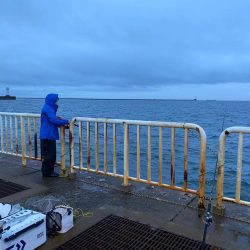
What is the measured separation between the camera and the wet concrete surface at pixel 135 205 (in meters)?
3.69

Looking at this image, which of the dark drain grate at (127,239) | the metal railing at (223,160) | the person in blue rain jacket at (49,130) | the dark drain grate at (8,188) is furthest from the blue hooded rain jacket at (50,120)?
the metal railing at (223,160)

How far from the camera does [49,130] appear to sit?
589cm

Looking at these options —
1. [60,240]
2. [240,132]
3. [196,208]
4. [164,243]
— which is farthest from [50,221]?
[240,132]

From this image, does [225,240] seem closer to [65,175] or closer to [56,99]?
[65,175]

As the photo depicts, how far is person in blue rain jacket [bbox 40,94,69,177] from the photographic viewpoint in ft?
18.9

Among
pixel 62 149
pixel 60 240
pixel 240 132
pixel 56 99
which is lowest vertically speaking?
pixel 60 240

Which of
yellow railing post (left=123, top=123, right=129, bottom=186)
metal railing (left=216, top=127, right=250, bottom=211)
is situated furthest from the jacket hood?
metal railing (left=216, top=127, right=250, bottom=211)

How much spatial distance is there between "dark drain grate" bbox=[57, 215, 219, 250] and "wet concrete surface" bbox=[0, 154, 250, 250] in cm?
12

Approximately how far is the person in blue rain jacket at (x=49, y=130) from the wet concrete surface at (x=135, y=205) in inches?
11.4

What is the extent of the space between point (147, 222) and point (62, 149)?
2.60 m

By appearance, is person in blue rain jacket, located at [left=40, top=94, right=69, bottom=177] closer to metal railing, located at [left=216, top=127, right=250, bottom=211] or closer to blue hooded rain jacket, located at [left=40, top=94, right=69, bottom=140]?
blue hooded rain jacket, located at [left=40, top=94, right=69, bottom=140]

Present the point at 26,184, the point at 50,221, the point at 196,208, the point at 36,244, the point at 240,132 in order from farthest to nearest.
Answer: the point at 26,184 → the point at 196,208 → the point at 240,132 → the point at 50,221 → the point at 36,244

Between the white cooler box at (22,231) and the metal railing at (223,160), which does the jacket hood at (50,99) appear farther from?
the metal railing at (223,160)

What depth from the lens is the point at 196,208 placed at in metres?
4.39
